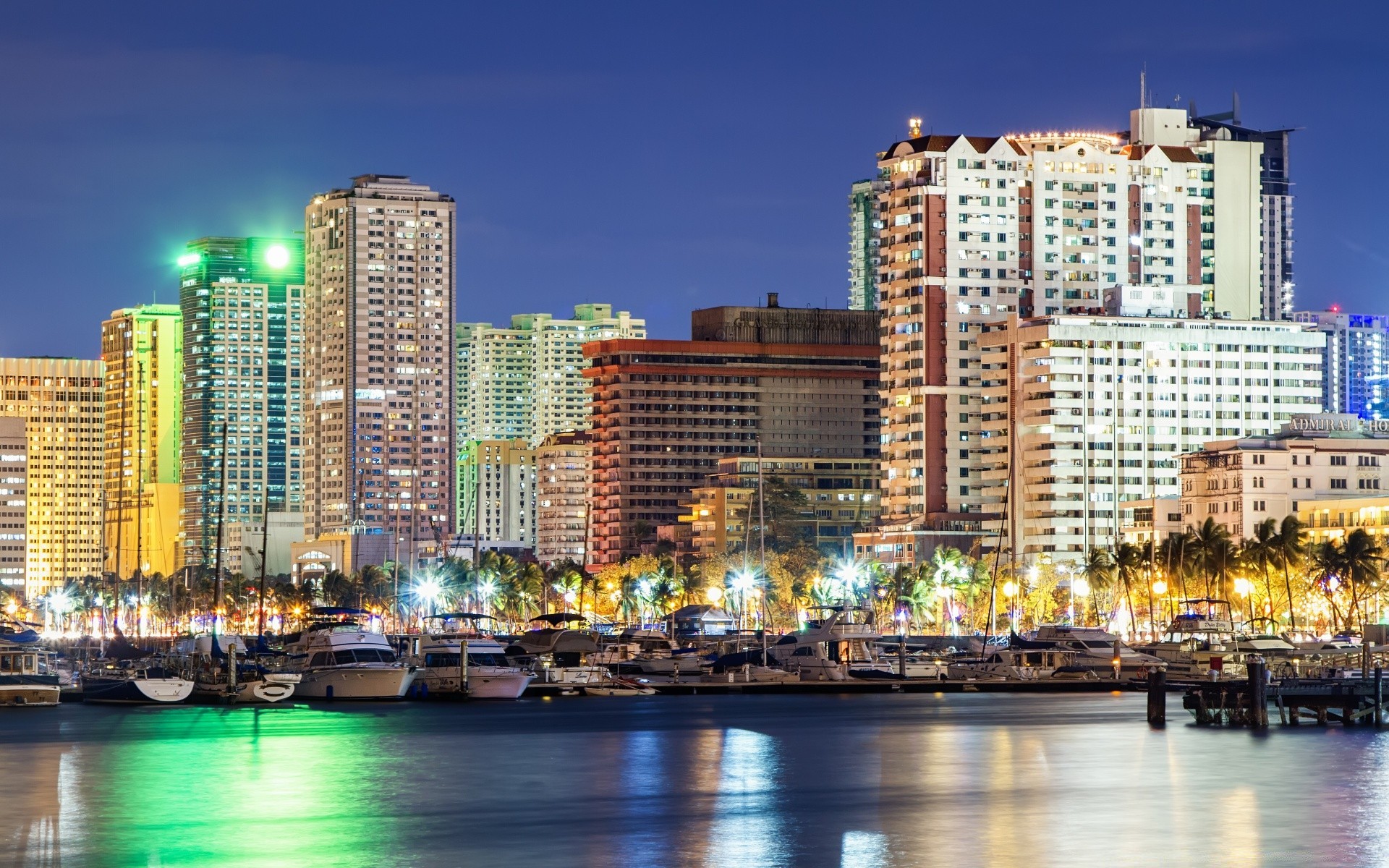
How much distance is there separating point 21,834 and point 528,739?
40718 millimetres

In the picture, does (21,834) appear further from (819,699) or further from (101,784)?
(819,699)

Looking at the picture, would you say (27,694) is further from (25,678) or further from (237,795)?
(237,795)

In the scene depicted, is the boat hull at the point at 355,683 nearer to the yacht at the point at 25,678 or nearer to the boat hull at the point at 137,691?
the boat hull at the point at 137,691

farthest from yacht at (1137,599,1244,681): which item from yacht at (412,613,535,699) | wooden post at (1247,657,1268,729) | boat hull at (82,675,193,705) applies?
boat hull at (82,675,193,705)

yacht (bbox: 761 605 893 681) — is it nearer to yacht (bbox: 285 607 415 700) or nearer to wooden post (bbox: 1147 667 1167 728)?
yacht (bbox: 285 607 415 700)

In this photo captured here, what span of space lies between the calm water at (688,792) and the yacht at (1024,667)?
26897 millimetres

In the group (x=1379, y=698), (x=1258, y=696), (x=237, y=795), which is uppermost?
(x=1258, y=696)

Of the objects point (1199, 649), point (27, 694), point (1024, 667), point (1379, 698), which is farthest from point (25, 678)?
point (1379, 698)

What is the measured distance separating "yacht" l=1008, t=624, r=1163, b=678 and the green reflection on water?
163 feet

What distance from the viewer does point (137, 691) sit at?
132750mm

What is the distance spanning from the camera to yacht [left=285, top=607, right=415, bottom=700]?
5002 inches

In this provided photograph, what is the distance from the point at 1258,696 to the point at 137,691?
63.8 meters

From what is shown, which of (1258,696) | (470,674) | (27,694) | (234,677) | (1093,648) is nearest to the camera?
(1258,696)

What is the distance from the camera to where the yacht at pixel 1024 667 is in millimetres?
144375
